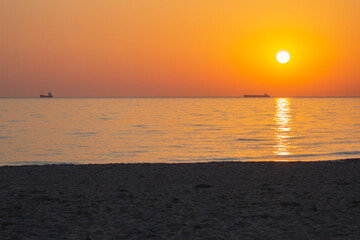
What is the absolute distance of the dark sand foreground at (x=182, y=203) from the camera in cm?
937

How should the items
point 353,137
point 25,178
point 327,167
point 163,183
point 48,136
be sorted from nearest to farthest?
point 163,183
point 25,178
point 327,167
point 353,137
point 48,136

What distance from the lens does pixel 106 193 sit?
13.2m

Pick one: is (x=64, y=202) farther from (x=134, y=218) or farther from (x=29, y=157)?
(x=29, y=157)

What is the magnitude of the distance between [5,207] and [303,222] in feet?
23.4

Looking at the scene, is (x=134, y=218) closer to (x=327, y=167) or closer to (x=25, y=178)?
(x=25, y=178)

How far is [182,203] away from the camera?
11875 mm

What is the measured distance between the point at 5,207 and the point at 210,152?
19.3 m

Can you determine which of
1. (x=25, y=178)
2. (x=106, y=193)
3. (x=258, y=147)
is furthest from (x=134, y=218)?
(x=258, y=147)

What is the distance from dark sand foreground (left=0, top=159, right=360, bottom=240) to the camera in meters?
9.37

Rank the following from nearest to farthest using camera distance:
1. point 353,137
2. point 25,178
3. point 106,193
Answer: point 106,193 < point 25,178 < point 353,137

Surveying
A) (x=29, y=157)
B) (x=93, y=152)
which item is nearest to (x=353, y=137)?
(x=93, y=152)

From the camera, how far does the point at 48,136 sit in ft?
141

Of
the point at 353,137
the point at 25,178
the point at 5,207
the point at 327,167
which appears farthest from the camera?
the point at 353,137

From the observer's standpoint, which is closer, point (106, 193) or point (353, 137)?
point (106, 193)
